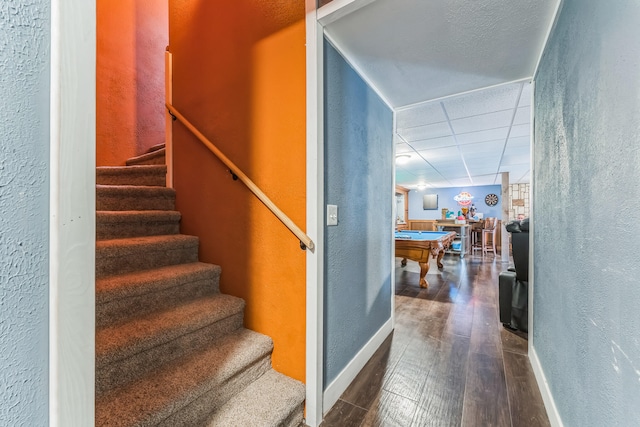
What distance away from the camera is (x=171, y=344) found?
4.34ft

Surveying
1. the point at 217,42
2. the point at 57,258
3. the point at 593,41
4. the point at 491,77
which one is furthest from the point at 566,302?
the point at 217,42

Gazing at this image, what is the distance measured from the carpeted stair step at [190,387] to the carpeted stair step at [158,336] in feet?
0.14

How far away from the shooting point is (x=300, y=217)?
1464mm

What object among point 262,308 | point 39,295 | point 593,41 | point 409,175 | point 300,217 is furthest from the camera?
point 409,175

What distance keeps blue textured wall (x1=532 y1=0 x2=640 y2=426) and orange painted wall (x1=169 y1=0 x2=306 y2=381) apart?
1201 mm

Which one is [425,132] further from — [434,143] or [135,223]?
[135,223]

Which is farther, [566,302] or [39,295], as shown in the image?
[566,302]

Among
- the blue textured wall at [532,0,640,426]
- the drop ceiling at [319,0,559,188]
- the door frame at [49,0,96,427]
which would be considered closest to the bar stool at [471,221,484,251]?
the drop ceiling at [319,0,559,188]

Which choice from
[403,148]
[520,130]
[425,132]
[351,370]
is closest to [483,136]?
[520,130]

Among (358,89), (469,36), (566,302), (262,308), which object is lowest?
(262,308)

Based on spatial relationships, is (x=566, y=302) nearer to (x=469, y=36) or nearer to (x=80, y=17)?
(x=469, y=36)

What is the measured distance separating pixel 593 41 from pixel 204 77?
224 cm

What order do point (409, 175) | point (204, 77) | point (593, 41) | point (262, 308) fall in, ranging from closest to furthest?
point (593, 41) → point (262, 308) → point (204, 77) → point (409, 175)

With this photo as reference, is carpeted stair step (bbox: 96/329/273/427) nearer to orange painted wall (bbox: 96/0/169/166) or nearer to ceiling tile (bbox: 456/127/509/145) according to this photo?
orange painted wall (bbox: 96/0/169/166)
